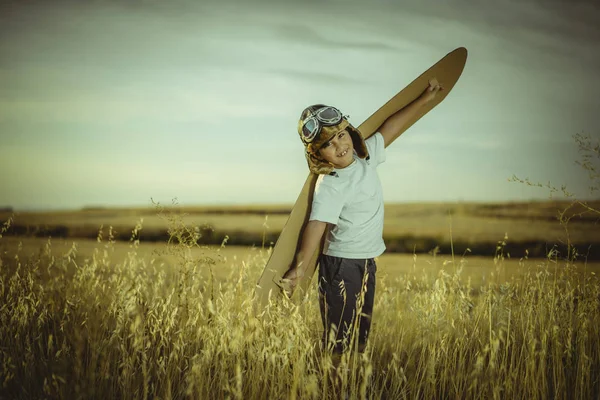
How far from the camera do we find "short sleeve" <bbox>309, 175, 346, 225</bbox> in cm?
281

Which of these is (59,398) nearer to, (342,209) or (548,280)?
(342,209)

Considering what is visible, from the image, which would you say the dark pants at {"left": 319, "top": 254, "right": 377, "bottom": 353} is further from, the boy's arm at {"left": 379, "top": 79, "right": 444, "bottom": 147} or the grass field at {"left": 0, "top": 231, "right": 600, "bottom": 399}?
the boy's arm at {"left": 379, "top": 79, "right": 444, "bottom": 147}

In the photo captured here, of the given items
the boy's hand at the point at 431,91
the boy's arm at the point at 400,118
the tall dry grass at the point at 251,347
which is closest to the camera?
the tall dry grass at the point at 251,347

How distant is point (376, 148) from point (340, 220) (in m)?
0.59

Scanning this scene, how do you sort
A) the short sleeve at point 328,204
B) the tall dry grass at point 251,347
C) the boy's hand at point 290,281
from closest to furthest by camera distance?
the tall dry grass at point 251,347 < the short sleeve at point 328,204 < the boy's hand at point 290,281

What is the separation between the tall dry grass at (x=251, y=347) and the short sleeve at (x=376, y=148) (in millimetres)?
969

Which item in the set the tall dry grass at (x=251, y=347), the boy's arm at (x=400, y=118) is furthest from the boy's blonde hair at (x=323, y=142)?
the tall dry grass at (x=251, y=347)

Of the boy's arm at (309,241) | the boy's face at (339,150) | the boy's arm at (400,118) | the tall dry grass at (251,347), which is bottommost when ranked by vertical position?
the tall dry grass at (251,347)

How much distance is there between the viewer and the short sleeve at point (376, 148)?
3146 mm

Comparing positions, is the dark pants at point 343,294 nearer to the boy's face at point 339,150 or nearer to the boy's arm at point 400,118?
the boy's face at point 339,150

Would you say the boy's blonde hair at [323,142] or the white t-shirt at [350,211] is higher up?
the boy's blonde hair at [323,142]

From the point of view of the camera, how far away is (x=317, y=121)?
283 cm

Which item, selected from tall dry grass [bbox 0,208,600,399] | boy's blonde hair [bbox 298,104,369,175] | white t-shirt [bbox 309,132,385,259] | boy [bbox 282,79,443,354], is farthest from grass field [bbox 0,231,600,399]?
boy's blonde hair [bbox 298,104,369,175]

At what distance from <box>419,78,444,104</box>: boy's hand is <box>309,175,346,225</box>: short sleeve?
1180 mm
